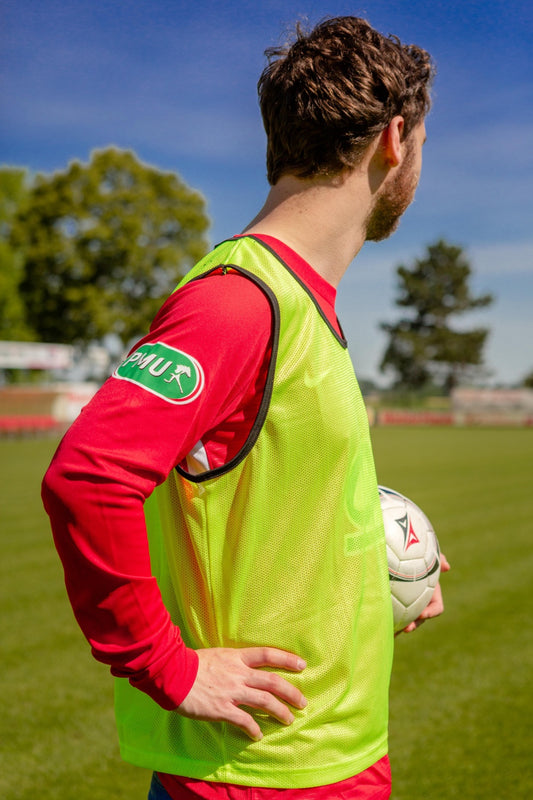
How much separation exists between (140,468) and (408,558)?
120 centimetres

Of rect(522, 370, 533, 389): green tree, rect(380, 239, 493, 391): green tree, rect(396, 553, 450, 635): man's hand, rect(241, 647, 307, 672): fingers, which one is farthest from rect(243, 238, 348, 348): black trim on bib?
rect(522, 370, 533, 389): green tree

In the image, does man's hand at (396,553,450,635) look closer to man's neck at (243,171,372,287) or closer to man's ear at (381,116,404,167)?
man's neck at (243,171,372,287)

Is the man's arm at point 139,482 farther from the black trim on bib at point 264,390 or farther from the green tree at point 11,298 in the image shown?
the green tree at point 11,298

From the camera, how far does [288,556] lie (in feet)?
4.49

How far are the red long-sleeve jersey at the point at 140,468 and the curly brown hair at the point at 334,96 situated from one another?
375 millimetres

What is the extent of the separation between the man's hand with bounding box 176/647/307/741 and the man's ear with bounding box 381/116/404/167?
3.37ft

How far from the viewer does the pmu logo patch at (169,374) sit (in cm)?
120

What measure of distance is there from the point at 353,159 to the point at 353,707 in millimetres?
1095

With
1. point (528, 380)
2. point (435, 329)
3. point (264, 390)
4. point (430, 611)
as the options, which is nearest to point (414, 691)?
point (430, 611)

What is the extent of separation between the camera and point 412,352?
64500 mm

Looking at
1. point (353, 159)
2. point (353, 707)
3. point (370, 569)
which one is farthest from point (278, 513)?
point (353, 159)

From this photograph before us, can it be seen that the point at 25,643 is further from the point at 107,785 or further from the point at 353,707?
the point at 353,707

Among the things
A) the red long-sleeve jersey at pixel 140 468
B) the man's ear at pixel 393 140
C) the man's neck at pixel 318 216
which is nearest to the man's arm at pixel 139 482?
the red long-sleeve jersey at pixel 140 468

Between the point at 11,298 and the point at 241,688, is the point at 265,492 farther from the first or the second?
the point at 11,298
